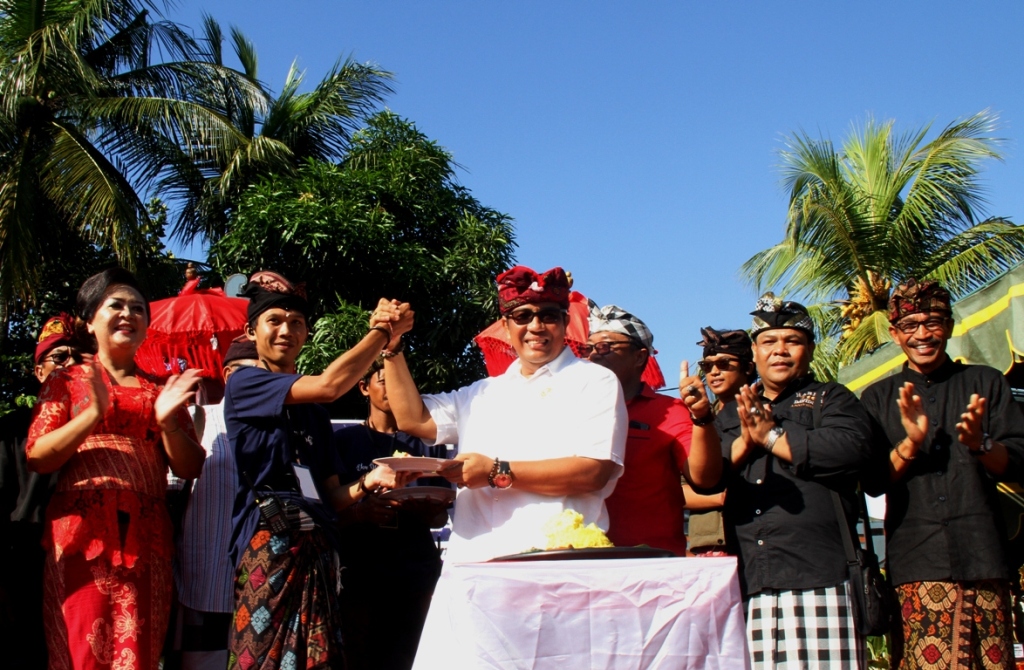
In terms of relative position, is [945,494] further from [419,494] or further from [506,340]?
[506,340]

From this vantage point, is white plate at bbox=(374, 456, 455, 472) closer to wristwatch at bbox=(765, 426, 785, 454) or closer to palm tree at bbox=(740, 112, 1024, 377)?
wristwatch at bbox=(765, 426, 785, 454)

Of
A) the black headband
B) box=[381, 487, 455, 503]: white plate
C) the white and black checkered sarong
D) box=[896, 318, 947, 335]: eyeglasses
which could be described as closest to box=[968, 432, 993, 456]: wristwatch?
box=[896, 318, 947, 335]: eyeglasses

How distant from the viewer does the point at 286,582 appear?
3.44m

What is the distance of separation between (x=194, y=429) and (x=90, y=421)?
57cm

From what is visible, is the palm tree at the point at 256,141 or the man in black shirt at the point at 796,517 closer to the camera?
the man in black shirt at the point at 796,517

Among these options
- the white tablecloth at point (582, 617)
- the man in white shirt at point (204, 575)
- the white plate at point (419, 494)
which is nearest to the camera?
the white tablecloth at point (582, 617)

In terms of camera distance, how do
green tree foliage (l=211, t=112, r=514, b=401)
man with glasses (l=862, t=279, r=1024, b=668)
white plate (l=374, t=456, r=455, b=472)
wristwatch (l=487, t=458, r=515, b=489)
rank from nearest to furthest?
white plate (l=374, t=456, r=455, b=472)
wristwatch (l=487, t=458, r=515, b=489)
man with glasses (l=862, t=279, r=1024, b=668)
green tree foliage (l=211, t=112, r=514, b=401)

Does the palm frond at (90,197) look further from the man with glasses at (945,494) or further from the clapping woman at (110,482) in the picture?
the man with glasses at (945,494)

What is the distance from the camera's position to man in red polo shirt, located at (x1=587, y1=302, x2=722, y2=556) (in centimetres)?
379

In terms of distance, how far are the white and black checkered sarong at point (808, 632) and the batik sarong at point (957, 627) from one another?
1.05ft

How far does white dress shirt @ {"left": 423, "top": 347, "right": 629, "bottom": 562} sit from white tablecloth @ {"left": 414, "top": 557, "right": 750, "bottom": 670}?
0.51 metres

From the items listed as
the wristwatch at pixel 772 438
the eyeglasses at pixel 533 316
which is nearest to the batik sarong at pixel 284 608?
the eyeglasses at pixel 533 316

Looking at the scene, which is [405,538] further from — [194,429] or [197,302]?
→ [197,302]

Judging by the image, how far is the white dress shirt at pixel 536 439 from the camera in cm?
333
